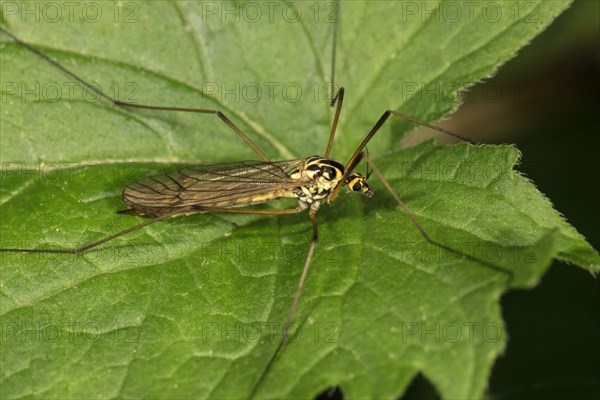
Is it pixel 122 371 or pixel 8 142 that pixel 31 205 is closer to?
pixel 8 142

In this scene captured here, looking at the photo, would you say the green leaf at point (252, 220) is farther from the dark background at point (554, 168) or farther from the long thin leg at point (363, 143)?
the dark background at point (554, 168)

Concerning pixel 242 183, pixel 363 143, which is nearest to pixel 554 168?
pixel 363 143

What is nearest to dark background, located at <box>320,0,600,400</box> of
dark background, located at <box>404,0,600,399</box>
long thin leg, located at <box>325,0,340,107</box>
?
dark background, located at <box>404,0,600,399</box>

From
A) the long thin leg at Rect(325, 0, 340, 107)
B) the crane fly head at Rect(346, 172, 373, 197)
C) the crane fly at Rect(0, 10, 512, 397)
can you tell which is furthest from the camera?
the long thin leg at Rect(325, 0, 340, 107)

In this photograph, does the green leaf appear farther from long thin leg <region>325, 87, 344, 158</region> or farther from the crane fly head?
long thin leg <region>325, 87, 344, 158</region>

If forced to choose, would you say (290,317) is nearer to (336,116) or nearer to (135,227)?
(135,227)

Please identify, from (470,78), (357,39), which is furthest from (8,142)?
(470,78)
